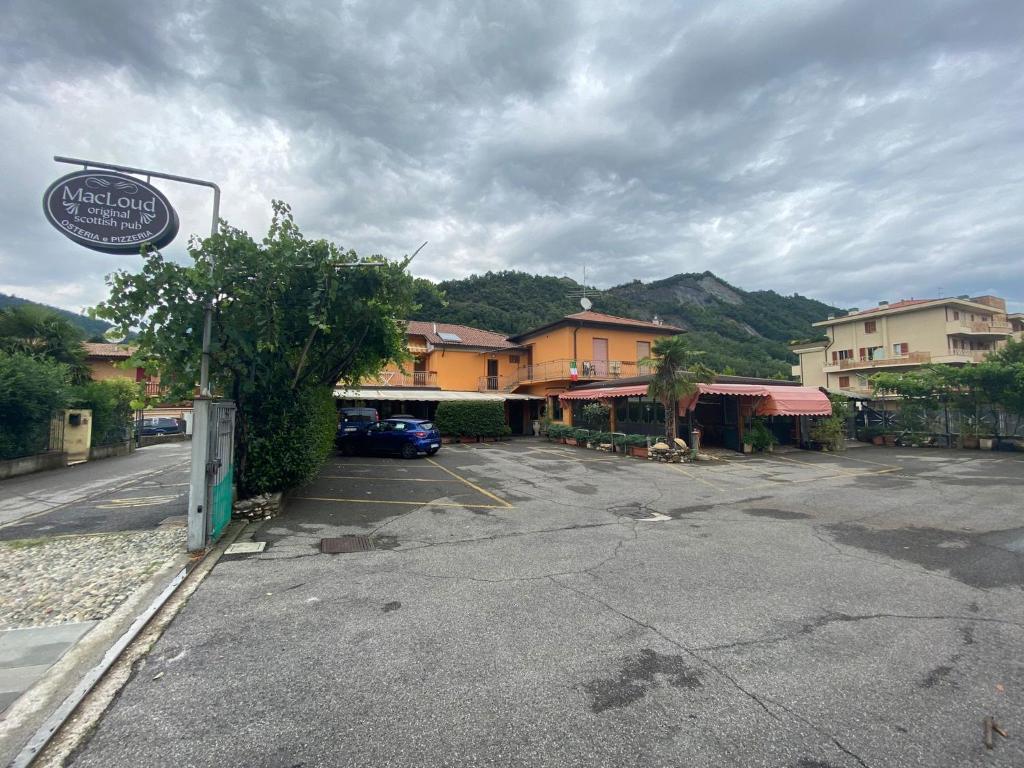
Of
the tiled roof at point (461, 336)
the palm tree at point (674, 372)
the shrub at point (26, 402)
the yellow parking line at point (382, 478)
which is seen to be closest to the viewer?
the yellow parking line at point (382, 478)

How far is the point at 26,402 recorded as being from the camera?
12.9 metres

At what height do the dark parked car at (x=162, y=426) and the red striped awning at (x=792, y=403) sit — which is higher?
the red striped awning at (x=792, y=403)

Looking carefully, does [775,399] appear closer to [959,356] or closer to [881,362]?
[881,362]

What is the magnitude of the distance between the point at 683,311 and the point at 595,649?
73.2 m

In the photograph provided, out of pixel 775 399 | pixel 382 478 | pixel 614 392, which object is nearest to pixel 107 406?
pixel 382 478

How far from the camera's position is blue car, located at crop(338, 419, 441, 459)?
17.1m

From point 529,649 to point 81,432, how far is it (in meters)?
20.0

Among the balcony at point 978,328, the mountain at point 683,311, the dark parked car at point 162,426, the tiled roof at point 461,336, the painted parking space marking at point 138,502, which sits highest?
the mountain at point 683,311

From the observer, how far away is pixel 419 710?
288cm

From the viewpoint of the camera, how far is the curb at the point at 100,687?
2580mm

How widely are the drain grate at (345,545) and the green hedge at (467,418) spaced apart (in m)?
17.6

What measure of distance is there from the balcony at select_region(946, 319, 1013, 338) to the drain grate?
52.9m

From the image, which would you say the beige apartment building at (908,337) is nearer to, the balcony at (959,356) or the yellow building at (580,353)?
the balcony at (959,356)

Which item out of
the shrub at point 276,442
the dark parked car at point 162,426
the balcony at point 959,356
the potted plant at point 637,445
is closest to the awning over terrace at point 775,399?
the potted plant at point 637,445
